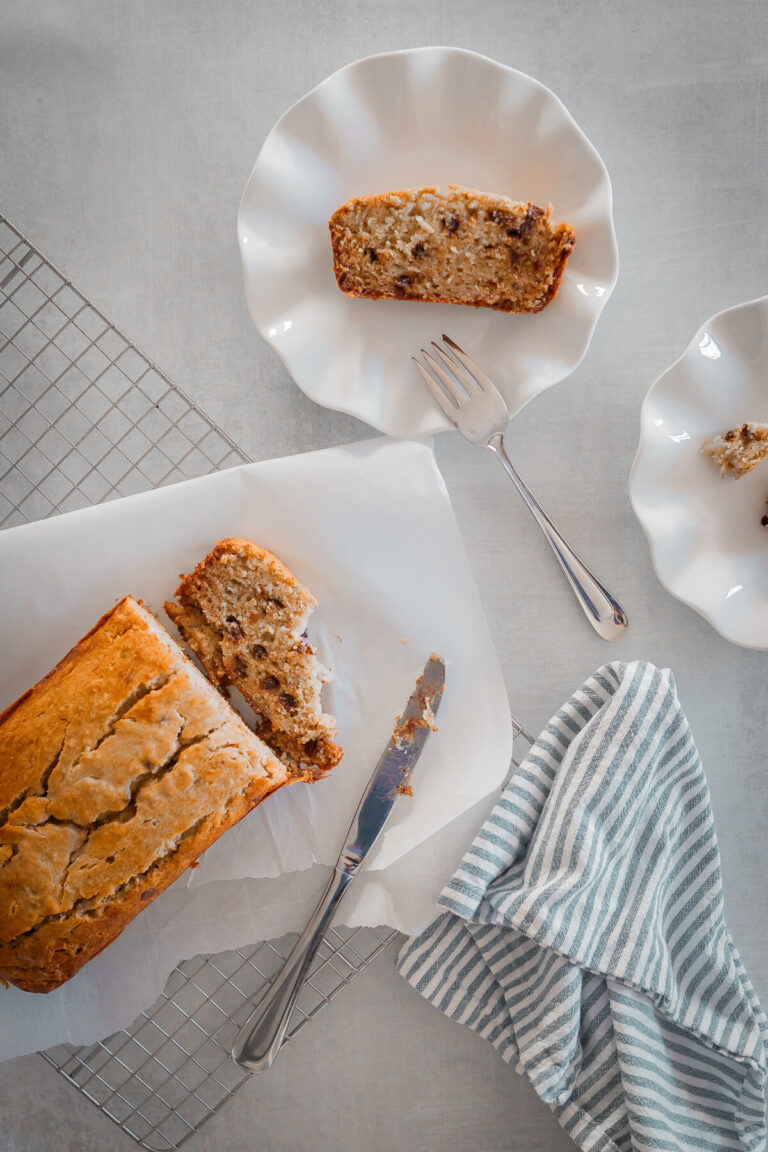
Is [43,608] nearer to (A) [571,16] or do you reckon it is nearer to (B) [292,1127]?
(B) [292,1127]

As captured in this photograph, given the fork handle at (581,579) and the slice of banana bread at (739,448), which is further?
the fork handle at (581,579)

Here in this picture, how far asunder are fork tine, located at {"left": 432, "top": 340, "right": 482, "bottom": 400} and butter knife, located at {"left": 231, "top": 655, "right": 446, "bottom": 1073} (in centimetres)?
71

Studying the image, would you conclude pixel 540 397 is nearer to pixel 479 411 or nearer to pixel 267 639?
pixel 479 411

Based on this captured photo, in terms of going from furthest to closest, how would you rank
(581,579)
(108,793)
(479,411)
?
(581,579)
(479,411)
(108,793)

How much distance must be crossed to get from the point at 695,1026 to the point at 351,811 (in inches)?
40.5

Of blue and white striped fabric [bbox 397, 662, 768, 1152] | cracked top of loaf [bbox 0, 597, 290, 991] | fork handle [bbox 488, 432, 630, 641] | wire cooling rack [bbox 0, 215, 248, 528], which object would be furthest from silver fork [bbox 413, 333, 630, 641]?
cracked top of loaf [bbox 0, 597, 290, 991]

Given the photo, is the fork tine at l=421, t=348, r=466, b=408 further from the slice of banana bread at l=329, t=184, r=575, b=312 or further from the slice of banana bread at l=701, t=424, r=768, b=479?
the slice of banana bread at l=701, t=424, r=768, b=479

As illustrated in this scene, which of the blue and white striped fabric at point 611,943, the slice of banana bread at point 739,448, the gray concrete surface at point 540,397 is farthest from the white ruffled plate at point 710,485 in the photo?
the blue and white striped fabric at point 611,943

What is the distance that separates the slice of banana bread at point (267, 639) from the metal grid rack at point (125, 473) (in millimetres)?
359

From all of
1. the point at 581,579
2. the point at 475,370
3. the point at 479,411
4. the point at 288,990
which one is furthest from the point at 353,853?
the point at 475,370

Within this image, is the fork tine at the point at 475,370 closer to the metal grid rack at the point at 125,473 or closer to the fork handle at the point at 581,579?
the fork handle at the point at 581,579

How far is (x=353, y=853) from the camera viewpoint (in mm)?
1966

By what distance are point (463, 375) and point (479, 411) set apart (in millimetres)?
107

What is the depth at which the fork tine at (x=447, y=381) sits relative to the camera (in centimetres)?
204
